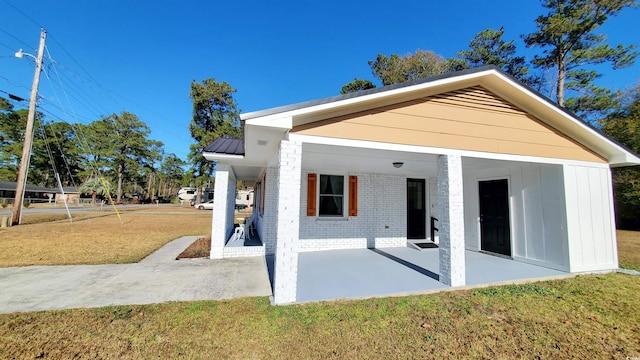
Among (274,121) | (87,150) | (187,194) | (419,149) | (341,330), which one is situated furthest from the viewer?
(187,194)

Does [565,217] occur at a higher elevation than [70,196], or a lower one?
lower

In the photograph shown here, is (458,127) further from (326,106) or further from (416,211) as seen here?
(416,211)

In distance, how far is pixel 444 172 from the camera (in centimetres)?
450

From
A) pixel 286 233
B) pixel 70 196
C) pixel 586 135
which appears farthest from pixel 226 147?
pixel 70 196

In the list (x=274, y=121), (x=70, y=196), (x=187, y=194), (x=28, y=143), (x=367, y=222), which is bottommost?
(x=367, y=222)

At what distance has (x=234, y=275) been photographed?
4.89m

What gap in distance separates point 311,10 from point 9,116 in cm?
4381

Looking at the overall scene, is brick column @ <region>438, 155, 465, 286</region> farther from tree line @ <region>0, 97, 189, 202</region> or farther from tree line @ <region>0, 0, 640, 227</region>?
tree line @ <region>0, 97, 189, 202</region>

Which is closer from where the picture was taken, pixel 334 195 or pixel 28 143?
pixel 334 195

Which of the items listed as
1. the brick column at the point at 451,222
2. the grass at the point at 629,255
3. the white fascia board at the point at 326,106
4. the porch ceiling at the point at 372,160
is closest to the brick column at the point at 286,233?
the white fascia board at the point at 326,106

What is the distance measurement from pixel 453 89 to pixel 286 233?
3.86 m

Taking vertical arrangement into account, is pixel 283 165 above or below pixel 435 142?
below

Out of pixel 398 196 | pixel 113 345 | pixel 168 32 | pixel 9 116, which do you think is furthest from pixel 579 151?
pixel 9 116

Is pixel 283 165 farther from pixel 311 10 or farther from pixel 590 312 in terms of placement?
pixel 311 10
